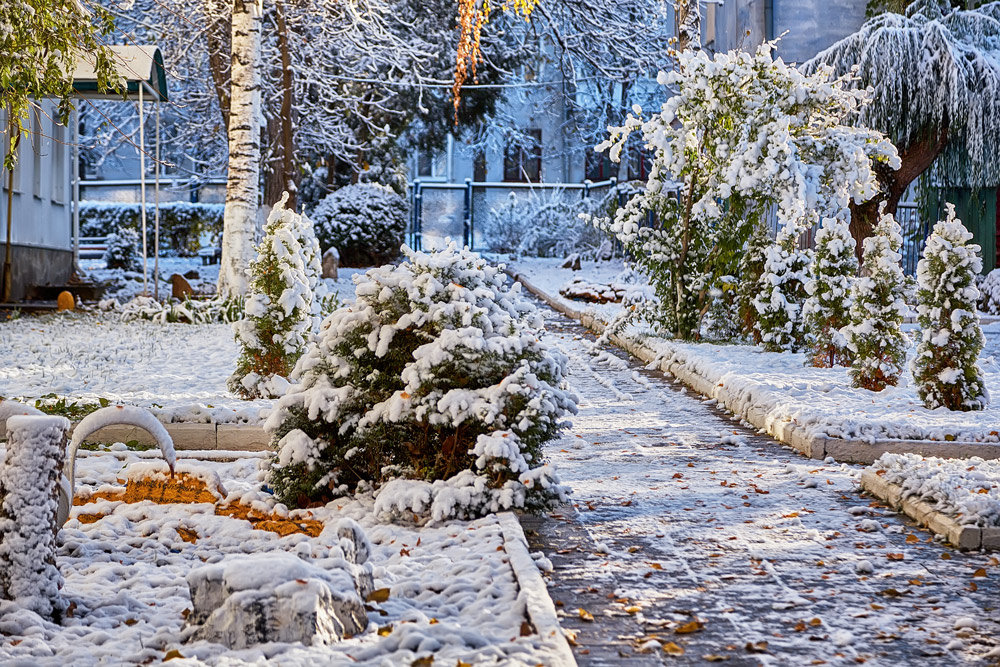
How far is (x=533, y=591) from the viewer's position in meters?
4.66

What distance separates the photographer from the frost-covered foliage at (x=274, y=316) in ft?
31.8

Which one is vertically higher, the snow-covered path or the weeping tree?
the weeping tree

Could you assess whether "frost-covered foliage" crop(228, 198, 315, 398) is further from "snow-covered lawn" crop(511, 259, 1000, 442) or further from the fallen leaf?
the fallen leaf

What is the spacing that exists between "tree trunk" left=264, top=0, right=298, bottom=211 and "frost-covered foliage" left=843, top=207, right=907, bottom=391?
1243 cm

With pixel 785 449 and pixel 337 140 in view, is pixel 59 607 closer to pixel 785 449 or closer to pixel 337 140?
pixel 785 449

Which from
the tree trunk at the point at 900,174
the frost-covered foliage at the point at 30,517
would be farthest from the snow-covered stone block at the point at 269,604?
the tree trunk at the point at 900,174

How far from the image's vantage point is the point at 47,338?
1433 centimetres

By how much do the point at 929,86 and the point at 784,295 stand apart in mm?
7222

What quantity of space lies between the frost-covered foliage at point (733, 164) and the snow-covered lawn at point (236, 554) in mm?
8409

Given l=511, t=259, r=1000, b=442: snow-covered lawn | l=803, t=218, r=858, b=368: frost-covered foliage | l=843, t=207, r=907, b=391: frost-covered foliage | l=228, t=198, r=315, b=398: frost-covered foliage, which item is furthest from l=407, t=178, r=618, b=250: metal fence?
l=228, t=198, r=315, b=398: frost-covered foliage

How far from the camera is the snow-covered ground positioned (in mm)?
9172

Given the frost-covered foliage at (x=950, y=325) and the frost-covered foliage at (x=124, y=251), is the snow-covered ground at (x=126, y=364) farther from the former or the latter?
the frost-covered foliage at (x=124, y=251)

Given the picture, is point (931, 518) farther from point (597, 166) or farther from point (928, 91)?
point (597, 166)

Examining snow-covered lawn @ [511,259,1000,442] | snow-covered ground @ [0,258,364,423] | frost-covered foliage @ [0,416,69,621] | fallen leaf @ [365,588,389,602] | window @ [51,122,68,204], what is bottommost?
fallen leaf @ [365,588,389,602]
